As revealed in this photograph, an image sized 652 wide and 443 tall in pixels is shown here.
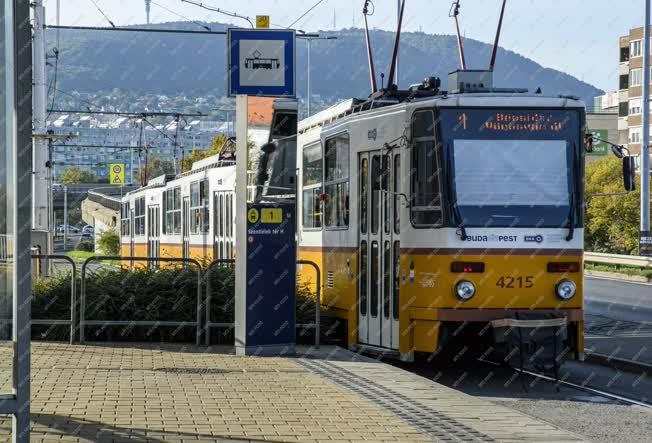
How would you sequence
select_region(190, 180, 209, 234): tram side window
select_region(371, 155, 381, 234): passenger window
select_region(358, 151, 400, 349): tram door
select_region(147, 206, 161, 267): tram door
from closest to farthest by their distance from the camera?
select_region(358, 151, 400, 349): tram door < select_region(371, 155, 381, 234): passenger window < select_region(190, 180, 209, 234): tram side window < select_region(147, 206, 161, 267): tram door

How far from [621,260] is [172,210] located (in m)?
19.5

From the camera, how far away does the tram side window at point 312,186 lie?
18.3 m

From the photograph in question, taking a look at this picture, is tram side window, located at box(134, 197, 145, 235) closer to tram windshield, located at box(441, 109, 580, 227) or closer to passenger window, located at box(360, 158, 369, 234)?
passenger window, located at box(360, 158, 369, 234)

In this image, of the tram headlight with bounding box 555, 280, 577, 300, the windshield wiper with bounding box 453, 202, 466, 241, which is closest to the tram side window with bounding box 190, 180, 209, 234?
the windshield wiper with bounding box 453, 202, 466, 241

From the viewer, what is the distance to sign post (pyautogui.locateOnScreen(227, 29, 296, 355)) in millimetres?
14461

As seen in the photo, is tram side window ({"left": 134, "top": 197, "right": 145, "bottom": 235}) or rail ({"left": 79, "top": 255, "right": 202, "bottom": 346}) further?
tram side window ({"left": 134, "top": 197, "right": 145, "bottom": 235})

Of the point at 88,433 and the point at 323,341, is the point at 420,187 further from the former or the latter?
the point at 88,433

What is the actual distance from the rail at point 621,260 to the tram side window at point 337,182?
1116 inches

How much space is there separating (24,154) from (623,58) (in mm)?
109462

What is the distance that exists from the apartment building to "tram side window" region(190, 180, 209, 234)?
80892 millimetres

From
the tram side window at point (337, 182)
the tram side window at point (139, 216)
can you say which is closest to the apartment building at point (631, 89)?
the tram side window at point (139, 216)

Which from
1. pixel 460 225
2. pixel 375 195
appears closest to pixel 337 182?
pixel 375 195

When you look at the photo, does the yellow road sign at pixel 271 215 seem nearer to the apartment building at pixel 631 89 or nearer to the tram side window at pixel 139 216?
the tram side window at pixel 139 216

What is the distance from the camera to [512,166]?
1484cm
